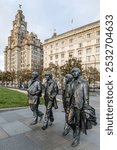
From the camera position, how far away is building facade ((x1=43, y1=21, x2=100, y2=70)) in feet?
163

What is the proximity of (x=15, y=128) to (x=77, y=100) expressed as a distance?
2.74m

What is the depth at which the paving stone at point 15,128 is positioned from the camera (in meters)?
5.57

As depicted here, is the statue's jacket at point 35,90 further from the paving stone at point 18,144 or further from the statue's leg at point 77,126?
the statue's leg at point 77,126

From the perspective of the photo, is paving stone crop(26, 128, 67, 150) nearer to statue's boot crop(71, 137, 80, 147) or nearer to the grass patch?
statue's boot crop(71, 137, 80, 147)

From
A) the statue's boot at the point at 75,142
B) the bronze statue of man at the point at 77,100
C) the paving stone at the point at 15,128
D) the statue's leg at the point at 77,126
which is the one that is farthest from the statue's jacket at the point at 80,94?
the paving stone at the point at 15,128

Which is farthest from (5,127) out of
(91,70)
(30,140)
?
(91,70)

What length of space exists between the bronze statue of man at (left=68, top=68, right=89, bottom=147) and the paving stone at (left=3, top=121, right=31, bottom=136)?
6.01ft

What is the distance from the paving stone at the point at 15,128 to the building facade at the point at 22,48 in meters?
90.8

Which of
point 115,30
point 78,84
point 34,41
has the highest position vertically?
point 34,41

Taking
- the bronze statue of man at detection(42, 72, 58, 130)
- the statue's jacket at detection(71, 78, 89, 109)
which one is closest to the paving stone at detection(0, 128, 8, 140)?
the bronze statue of man at detection(42, 72, 58, 130)

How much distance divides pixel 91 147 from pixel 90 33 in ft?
162

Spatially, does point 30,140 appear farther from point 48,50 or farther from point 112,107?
point 48,50

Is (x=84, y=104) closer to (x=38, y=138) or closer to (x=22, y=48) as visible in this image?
(x=38, y=138)

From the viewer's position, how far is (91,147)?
451 centimetres
